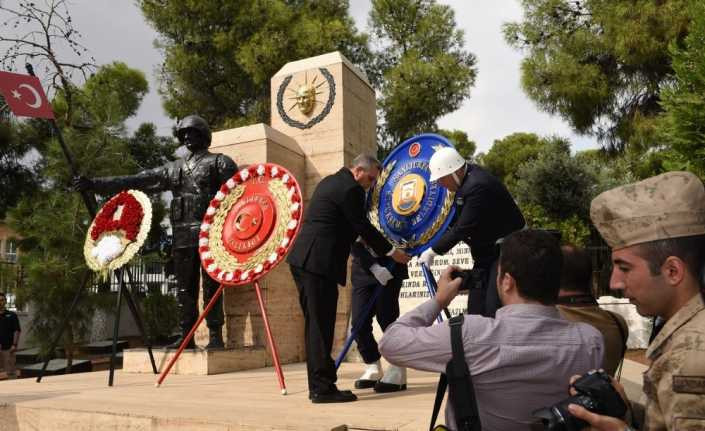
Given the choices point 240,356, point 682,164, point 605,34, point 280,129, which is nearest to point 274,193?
point 240,356

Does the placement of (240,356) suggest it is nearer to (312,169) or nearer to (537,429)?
(312,169)

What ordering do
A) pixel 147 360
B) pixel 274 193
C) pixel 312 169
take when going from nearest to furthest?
pixel 274 193
pixel 147 360
pixel 312 169

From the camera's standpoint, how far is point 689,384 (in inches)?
54.7

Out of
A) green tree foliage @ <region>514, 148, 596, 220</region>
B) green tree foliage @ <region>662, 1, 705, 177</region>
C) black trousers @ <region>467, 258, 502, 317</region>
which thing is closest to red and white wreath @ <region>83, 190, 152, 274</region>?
black trousers @ <region>467, 258, 502, 317</region>

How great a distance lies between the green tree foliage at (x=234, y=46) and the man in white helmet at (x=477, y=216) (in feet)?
70.4

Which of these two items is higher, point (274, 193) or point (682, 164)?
point (682, 164)

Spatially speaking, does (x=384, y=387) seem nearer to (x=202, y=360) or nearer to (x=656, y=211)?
(x=202, y=360)

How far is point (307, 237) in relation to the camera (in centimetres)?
454

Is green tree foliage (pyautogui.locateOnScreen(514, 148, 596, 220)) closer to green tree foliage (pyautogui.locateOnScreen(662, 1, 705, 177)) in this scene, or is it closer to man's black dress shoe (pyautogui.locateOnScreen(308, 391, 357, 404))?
green tree foliage (pyautogui.locateOnScreen(662, 1, 705, 177))

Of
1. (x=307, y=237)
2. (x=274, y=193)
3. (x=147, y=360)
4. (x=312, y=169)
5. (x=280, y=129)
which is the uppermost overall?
(x=280, y=129)

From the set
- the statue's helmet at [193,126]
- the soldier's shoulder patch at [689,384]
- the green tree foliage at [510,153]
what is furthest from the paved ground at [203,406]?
the green tree foliage at [510,153]

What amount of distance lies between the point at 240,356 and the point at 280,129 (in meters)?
3.36

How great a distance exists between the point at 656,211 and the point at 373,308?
3.67 metres

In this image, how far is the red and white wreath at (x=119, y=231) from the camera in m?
5.75
